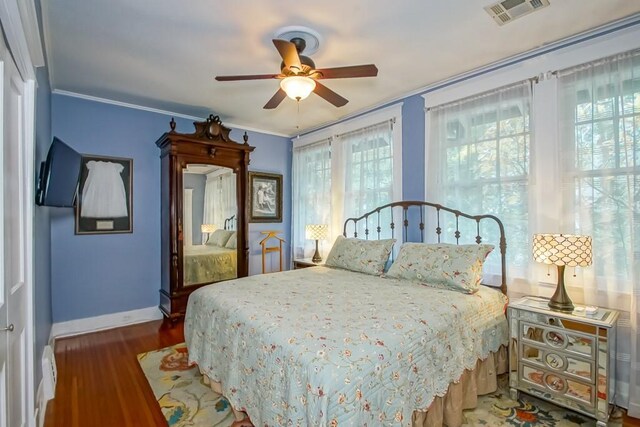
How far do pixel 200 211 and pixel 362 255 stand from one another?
2008 mm

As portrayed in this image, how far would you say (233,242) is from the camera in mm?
4145

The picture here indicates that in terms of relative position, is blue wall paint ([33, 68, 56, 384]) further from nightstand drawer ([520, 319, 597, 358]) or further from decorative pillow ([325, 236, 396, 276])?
nightstand drawer ([520, 319, 597, 358])

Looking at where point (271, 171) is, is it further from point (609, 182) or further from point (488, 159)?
point (609, 182)

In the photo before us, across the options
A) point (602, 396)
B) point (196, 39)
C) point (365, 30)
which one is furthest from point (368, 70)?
point (602, 396)

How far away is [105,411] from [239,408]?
102 cm

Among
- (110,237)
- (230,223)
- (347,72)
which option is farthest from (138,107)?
(347,72)

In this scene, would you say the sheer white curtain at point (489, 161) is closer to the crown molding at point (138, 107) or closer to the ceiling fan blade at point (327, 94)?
the ceiling fan blade at point (327, 94)

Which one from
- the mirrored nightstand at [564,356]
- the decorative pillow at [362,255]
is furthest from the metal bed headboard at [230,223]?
the mirrored nightstand at [564,356]

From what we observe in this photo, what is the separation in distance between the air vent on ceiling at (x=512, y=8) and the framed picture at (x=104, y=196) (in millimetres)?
3825

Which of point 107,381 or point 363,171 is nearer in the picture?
point 107,381

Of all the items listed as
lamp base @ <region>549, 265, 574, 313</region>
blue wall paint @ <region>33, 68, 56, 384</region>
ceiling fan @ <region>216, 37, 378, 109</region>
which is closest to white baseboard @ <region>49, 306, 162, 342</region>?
blue wall paint @ <region>33, 68, 56, 384</region>

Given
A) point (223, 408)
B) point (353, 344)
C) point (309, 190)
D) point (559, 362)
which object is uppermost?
point (309, 190)

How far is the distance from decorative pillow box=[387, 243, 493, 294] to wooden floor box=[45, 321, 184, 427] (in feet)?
6.84

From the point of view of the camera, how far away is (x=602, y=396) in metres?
1.93
